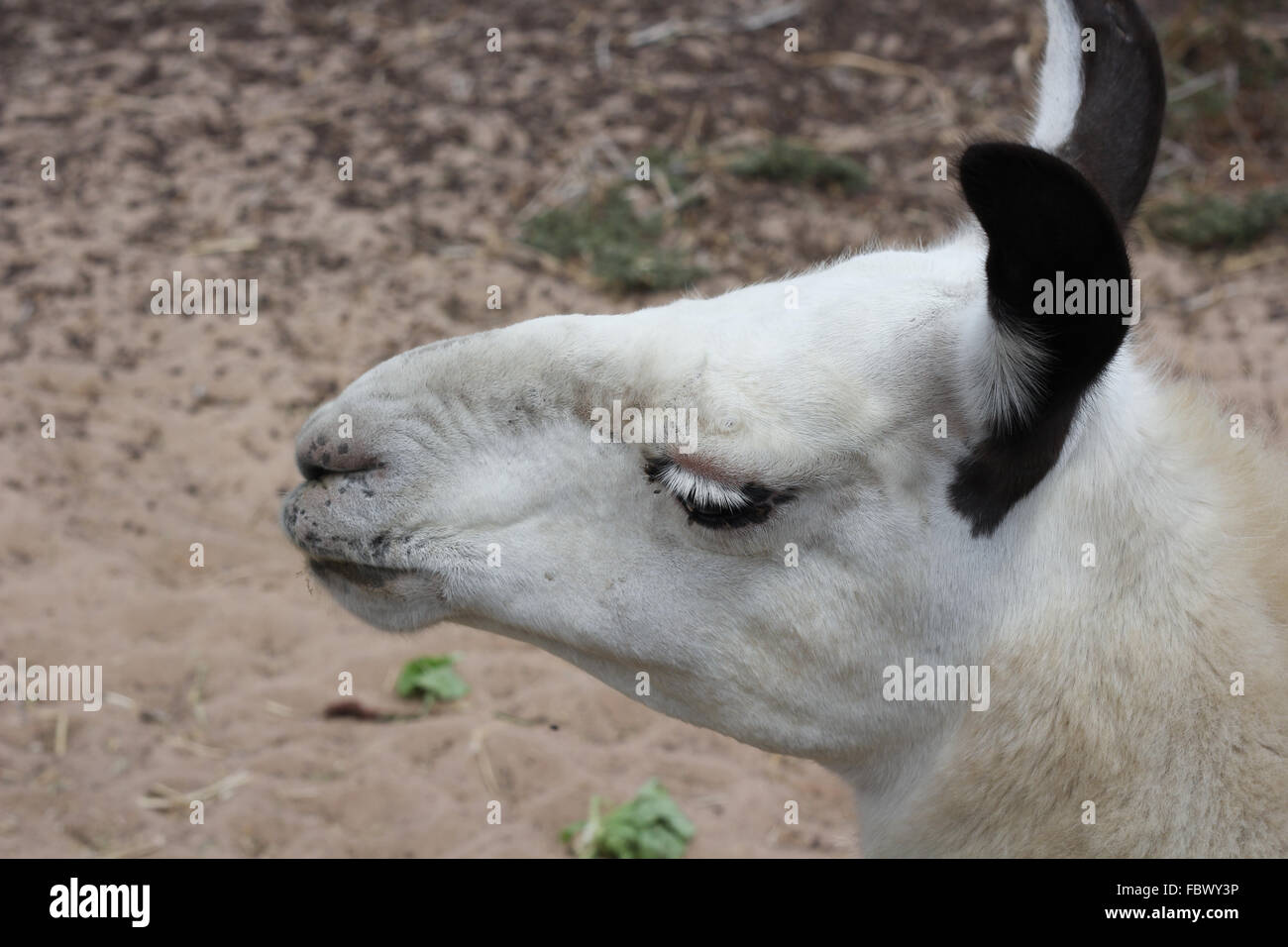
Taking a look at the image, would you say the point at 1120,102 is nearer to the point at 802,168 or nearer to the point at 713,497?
the point at 713,497

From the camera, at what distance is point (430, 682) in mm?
5160

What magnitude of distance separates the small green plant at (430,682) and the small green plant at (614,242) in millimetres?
3187

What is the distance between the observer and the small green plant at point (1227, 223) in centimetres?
783

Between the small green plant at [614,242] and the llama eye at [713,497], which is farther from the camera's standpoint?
the small green plant at [614,242]

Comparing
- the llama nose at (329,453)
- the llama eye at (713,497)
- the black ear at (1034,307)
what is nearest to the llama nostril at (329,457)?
the llama nose at (329,453)

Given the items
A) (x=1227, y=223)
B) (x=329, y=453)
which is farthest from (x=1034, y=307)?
(x=1227, y=223)

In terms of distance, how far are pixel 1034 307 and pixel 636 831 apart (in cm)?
297

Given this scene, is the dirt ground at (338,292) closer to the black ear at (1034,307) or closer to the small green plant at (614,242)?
the small green plant at (614,242)

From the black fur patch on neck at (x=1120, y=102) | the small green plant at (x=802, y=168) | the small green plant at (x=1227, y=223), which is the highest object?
the small green plant at (x=802, y=168)

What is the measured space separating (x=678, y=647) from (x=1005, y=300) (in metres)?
0.95

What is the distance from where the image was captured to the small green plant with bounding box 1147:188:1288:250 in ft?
25.7

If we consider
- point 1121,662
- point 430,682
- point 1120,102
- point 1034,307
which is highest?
point 1120,102

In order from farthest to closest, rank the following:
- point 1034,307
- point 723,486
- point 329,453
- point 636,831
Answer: point 636,831
point 329,453
point 723,486
point 1034,307

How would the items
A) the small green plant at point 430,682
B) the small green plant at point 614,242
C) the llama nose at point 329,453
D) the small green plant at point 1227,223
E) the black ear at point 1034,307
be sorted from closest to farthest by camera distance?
1. the black ear at point 1034,307
2. the llama nose at point 329,453
3. the small green plant at point 430,682
4. the small green plant at point 614,242
5. the small green plant at point 1227,223
